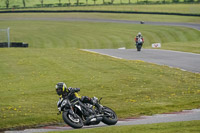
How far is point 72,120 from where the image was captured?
1330cm

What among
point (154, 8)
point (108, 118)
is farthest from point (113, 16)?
point (108, 118)

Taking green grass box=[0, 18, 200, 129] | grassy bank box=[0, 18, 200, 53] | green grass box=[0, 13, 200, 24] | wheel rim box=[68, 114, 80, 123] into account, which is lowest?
grassy bank box=[0, 18, 200, 53]

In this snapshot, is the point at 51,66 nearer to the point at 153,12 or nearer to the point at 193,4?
the point at 153,12

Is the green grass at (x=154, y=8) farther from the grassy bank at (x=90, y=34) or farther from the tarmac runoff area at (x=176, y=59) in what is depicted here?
the tarmac runoff area at (x=176, y=59)

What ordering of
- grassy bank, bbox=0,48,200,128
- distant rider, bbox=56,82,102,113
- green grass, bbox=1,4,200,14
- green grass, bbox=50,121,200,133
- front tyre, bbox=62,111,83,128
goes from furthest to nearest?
1. green grass, bbox=1,4,200,14
2. grassy bank, bbox=0,48,200,128
3. distant rider, bbox=56,82,102,113
4. front tyre, bbox=62,111,83,128
5. green grass, bbox=50,121,200,133

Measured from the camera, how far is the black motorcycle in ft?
43.8

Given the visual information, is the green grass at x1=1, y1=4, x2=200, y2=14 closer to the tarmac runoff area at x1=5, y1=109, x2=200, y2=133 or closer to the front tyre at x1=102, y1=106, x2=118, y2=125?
the tarmac runoff area at x1=5, y1=109, x2=200, y2=133

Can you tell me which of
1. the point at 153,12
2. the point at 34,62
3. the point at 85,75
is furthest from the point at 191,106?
the point at 153,12

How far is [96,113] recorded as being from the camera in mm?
13859

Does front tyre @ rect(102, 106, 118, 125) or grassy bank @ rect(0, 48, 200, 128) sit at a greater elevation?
front tyre @ rect(102, 106, 118, 125)

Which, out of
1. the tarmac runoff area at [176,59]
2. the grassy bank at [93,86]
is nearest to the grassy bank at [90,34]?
the tarmac runoff area at [176,59]

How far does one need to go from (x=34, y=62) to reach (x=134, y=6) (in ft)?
214

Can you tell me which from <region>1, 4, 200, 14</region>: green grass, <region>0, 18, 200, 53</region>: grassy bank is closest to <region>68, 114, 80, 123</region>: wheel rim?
<region>0, 18, 200, 53</region>: grassy bank

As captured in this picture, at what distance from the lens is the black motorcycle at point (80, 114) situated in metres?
13.3
